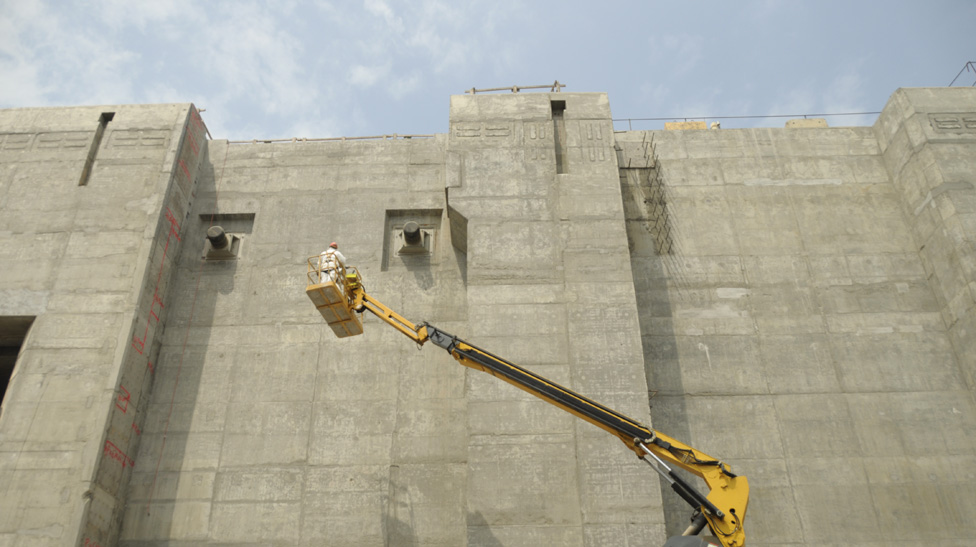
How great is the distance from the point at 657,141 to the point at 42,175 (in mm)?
17679

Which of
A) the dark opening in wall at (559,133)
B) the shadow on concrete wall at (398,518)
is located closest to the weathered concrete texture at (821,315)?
the dark opening in wall at (559,133)

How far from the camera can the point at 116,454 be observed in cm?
1666

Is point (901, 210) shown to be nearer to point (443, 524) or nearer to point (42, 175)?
point (443, 524)

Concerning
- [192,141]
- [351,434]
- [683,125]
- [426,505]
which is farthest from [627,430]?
[192,141]

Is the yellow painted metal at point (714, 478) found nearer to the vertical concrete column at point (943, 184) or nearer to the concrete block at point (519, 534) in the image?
the concrete block at point (519, 534)

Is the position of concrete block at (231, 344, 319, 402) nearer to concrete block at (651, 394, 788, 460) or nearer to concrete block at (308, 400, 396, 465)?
concrete block at (308, 400, 396, 465)

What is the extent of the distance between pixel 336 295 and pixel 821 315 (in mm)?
12687

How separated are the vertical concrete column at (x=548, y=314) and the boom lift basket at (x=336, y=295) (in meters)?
3.30

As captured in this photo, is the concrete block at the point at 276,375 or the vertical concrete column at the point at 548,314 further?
the concrete block at the point at 276,375

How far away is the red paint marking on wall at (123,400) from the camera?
55.0ft

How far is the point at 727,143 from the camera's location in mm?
21734

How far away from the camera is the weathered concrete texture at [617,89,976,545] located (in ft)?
55.2

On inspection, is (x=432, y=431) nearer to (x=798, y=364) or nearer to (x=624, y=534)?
(x=624, y=534)

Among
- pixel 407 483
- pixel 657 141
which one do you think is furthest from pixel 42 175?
pixel 657 141
